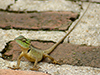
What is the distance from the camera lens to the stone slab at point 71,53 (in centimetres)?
189

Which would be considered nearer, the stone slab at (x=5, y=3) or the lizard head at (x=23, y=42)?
the lizard head at (x=23, y=42)

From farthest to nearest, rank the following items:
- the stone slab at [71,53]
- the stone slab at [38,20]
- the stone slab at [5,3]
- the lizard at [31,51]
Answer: the stone slab at [5,3], the stone slab at [38,20], the lizard at [31,51], the stone slab at [71,53]

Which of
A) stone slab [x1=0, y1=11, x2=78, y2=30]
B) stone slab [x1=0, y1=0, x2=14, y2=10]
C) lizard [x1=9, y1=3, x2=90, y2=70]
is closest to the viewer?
lizard [x1=9, y1=3, x2=90, y2=70]

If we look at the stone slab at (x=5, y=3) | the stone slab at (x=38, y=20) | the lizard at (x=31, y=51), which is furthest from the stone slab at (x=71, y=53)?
the stone slab at (x=5, y=3)

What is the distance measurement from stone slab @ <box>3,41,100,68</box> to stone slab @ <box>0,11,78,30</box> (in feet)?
1.14

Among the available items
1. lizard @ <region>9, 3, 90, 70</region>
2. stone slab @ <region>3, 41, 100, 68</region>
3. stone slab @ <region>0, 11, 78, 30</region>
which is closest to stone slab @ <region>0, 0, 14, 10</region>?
stone slab @ <region>0, 11, 78, 30</region>

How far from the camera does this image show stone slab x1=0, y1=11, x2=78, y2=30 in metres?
2.50

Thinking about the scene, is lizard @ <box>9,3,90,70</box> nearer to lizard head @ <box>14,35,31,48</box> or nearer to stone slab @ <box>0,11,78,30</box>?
lizard head @ <box>14,35,31,48</box>

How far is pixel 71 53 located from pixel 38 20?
2.98 ft

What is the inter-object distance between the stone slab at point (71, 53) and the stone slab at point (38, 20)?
348mm

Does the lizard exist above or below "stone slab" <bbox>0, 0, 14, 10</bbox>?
below

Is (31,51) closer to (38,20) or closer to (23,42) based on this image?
(23,42)

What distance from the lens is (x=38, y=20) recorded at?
2688mm

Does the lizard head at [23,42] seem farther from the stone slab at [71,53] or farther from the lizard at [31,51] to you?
the stone slab at [71,53]
